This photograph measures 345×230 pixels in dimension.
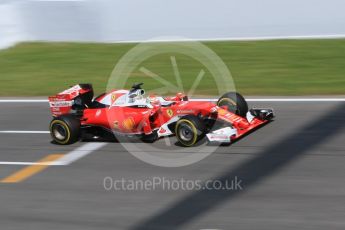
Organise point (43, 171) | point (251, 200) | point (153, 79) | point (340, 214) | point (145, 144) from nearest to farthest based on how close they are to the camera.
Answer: point (340, 214), point (251, 200), point (43, 171), point (145, 144), point (153, 79)


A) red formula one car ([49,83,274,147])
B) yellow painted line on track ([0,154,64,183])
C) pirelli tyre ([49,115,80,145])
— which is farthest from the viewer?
pirelli tyre ([49,115,80,145])

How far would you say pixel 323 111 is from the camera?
11258 millimetres

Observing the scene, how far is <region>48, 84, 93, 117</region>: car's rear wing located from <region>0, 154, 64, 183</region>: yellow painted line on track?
3.03ft

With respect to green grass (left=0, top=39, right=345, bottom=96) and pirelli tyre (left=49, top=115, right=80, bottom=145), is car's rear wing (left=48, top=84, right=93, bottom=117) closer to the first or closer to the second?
pirelli tyre (left=49, top=115, right=80, bottom=145)

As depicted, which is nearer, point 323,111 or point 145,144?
point 145,144

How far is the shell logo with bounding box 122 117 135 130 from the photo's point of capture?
9.67 m

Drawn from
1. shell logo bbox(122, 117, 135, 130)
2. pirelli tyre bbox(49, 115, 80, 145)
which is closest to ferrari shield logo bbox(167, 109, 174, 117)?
shell logo bbox(122, 117, 135, 130)

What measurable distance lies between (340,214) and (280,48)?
9.46m
